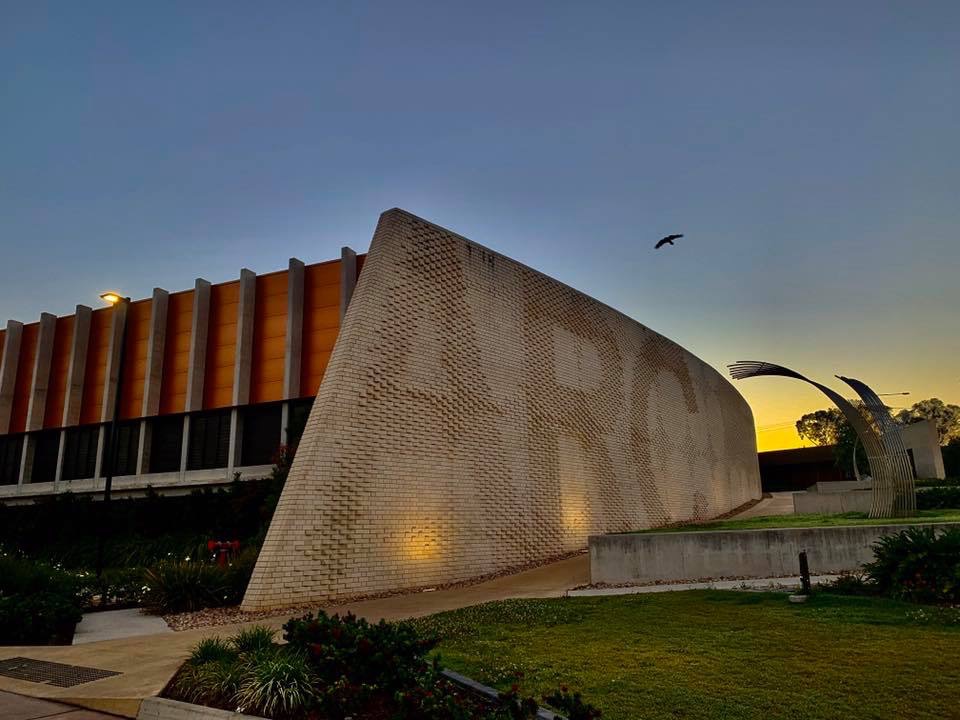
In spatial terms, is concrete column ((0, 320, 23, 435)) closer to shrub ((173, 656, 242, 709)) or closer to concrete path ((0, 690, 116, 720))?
concrete path ((0, 690, 116, 720))

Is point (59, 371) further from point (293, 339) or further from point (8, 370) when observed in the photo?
point (293, 339)

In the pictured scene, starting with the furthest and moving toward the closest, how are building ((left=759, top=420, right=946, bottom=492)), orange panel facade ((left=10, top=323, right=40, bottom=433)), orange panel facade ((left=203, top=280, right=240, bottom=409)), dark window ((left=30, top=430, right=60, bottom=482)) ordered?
building ((left=759, top=420, right=946, bottom=492)), orange panel facade ((left=10, top=323, right=40, bottom=433)), dark window ((left=30, top=430, right=60, bottom=482)), orange panel facade ((left=203, top=280, right=240, bottom=409))

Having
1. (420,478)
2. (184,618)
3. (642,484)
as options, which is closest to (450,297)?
(420,478)

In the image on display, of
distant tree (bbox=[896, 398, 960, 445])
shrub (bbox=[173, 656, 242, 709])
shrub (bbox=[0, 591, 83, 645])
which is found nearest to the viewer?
shrub (bbox=[173, 656, 242, 709])

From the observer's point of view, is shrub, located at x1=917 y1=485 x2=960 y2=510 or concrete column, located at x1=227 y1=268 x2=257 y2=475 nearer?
shrub, located at x1=917 y1=485 x2=960 y2=510

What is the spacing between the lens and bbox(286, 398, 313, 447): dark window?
20406 millimetres

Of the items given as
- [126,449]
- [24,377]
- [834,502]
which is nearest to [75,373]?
[24,377]

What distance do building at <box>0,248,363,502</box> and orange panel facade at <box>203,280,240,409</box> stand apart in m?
0.05

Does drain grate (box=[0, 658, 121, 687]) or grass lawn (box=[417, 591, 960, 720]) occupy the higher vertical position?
grass lawn (box=[417, 591, 960, 720])

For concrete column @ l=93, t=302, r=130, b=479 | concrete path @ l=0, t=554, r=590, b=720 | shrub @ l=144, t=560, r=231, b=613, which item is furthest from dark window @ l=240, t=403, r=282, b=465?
concrete path @ l=0, t=554, r=590, b=720

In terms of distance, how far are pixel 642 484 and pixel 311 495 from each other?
14489mm

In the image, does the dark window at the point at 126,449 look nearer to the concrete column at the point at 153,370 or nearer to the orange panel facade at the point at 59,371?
the concrete column at the point at 153,370

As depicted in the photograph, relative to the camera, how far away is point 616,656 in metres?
6.89

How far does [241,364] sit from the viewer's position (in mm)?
24609
